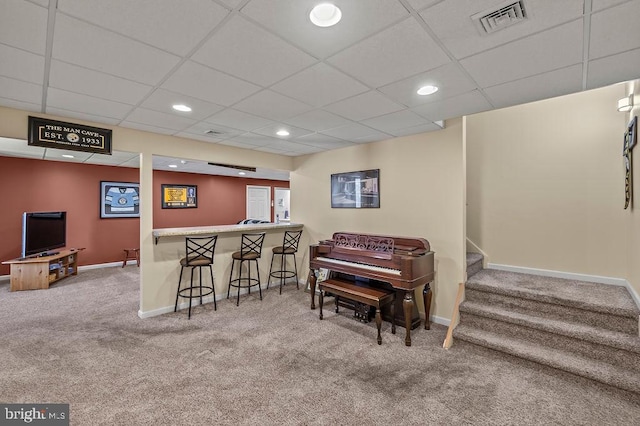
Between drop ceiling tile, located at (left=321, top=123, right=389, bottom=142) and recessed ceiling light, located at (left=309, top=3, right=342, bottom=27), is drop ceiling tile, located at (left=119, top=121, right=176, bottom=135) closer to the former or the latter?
drop ceiling tile, located at (left=321, top=123, right=389, bottom=142)

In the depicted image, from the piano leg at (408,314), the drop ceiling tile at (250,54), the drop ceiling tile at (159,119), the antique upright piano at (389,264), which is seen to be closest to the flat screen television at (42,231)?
the drop ceiling tile at (159,119)

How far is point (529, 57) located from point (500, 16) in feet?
1.88

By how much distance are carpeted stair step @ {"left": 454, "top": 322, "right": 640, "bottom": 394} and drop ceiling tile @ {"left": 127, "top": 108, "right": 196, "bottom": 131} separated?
372cm

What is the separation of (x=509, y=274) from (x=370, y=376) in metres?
2.47

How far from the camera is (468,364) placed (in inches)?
101

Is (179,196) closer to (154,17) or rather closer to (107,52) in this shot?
(107,52)

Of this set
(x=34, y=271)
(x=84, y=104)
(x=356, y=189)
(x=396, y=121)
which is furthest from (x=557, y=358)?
(x=34, y=271)

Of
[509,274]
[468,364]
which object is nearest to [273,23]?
[468,364]

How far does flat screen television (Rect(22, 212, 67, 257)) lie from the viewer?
4965mm

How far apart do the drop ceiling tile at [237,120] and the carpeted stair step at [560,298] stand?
3.04 metres

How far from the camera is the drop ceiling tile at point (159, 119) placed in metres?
2.90

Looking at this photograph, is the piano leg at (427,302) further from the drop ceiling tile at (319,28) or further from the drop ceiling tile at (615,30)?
the drop ceiling tile at (319,28)

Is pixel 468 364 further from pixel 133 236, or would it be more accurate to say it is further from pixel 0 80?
pixel 133 236

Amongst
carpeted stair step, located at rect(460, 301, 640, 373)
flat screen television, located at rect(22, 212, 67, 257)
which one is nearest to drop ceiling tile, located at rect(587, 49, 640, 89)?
carpeted stair step, located at rect(460, 301, 640, 373)
